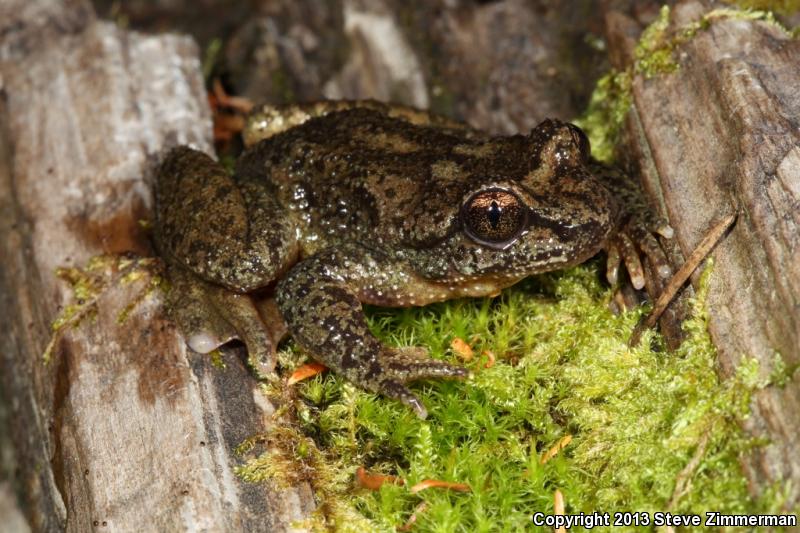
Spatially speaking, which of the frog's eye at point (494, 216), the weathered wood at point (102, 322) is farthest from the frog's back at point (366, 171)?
the weathered wood at point (102, 322)

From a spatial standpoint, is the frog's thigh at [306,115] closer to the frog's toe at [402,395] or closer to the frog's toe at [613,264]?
the frog's toe at [613,264]

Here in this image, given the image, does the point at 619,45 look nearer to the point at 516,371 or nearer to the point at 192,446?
the point at 516,371

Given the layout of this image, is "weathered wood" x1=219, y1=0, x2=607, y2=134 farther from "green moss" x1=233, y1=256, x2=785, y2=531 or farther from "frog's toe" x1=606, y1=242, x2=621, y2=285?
"green moss" x1=233, y1=256, x2=785, y2=531

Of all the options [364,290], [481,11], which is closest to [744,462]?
→ [364,290]

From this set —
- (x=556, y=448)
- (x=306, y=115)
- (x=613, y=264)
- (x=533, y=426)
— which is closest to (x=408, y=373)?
(x=533, y=426)

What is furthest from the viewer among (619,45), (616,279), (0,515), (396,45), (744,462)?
(396,45)


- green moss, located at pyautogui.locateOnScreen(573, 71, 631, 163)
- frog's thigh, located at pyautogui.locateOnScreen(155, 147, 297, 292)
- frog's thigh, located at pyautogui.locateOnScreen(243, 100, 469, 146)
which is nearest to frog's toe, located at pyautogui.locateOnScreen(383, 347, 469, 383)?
frog's thigh, located at pyautogui.locateOnScreen(155, 147, 297, 292)

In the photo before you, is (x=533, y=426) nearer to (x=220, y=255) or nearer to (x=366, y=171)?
(x=366, y=171)
